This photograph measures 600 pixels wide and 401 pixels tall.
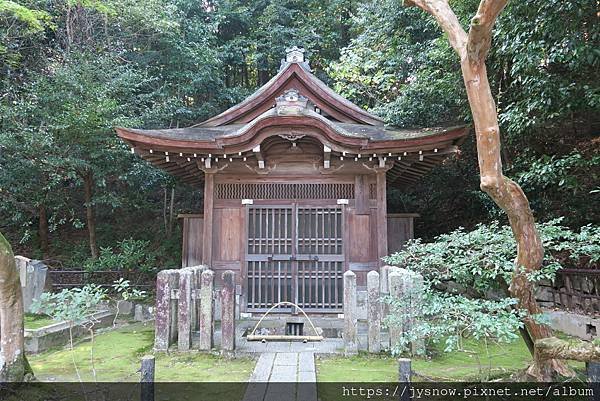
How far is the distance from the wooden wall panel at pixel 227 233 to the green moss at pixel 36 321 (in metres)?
3.32

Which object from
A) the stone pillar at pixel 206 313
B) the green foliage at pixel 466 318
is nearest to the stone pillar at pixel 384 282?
the green foliage at pixel 466 318

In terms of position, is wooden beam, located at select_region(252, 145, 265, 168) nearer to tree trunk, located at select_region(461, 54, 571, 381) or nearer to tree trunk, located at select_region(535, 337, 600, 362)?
A: tree trunk, located at select_region(461, 54, 571, 381)

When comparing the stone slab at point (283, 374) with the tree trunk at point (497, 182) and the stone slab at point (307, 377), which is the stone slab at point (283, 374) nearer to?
the stone slab at point (307, 377)

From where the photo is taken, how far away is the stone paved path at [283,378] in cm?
406

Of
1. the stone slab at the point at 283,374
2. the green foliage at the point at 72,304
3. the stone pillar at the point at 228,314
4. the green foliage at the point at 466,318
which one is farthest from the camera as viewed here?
the stone pillar at the point at 228,314

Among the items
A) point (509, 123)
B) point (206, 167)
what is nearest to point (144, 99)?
point (206, 167)

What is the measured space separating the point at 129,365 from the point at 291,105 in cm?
527

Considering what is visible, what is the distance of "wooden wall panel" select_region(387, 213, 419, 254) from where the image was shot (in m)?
9.12

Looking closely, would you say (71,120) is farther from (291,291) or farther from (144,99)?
(291,291)

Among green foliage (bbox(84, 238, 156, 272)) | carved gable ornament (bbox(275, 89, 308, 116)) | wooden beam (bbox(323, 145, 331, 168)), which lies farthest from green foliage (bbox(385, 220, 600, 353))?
green foliage (bbox(84, 238, 156, 272))

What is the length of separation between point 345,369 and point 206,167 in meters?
4.95

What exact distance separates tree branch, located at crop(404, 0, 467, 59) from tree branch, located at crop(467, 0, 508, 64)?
15cm

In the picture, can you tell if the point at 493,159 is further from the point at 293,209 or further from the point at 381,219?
the point at 293,209

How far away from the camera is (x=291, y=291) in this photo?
838cm
